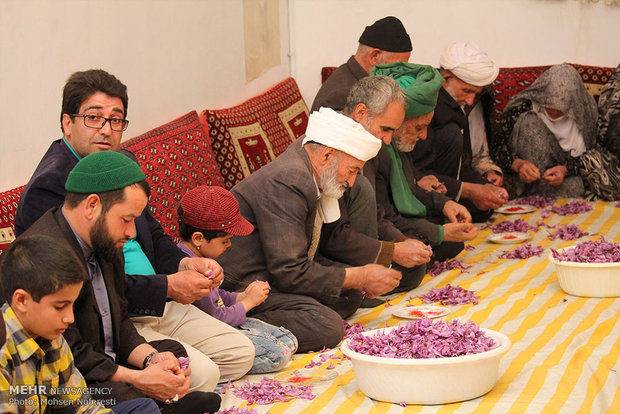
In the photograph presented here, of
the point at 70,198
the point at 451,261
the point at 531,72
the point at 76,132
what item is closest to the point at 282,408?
the point at 70,198

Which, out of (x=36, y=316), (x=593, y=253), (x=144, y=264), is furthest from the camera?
(x=593, y=253)

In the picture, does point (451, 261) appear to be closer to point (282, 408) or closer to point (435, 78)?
point (435, 78)

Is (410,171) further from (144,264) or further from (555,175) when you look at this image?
(144,264)

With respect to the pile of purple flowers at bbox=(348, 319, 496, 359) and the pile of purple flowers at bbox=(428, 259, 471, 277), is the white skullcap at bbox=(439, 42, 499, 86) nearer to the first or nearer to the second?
the pile of purple flowers at bbox=(428, 259, 471, 277)

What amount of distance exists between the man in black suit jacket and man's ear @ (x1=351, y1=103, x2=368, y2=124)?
1756mm

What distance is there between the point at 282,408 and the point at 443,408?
63 cm

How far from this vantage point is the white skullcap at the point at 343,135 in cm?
411

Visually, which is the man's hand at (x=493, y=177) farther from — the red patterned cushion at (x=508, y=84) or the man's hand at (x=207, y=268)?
the man's hand at (x=207, y=268)

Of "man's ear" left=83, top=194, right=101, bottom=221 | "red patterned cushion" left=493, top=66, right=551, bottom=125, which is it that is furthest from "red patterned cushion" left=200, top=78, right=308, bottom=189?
"man's ear" left=83, top=194, right=101, bottom=221

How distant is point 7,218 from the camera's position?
3.75 m

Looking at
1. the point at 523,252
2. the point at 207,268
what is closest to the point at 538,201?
the point at 523,252

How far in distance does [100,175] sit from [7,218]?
973 mm

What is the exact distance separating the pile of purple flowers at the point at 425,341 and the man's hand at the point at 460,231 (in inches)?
80.1

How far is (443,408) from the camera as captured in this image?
312 centimetres
